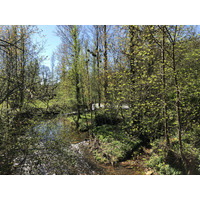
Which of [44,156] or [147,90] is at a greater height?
[147,90]

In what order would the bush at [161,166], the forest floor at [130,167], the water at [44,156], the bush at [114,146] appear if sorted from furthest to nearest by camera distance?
the bush at [114,146], the forest floor at [130,167], the bush at [161,166], the water at [44,156]

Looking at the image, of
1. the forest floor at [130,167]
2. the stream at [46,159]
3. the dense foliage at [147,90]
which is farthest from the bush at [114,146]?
the stream at [46,159]

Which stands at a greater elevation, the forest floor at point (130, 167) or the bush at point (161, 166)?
the bush at point (161, 166)

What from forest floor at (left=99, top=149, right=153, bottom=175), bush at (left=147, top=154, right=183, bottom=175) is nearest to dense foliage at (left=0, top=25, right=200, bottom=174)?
bush at (left=147, top=154, right=183, bottom=175)

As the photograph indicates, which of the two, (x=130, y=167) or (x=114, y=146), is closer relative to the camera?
(x=130, y=167)

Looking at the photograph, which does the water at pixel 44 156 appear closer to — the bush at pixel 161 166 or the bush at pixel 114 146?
the bush at pixel 114 146

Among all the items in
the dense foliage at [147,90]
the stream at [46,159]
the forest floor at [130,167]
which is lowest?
the forest floor at [130,167]

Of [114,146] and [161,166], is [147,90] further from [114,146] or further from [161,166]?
[114,146]

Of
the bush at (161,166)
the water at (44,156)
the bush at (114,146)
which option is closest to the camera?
the water at (44,156)

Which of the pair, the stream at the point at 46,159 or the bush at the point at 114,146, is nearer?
the stream at the point at 46,159

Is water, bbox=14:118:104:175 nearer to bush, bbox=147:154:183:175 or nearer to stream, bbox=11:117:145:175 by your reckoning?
stream, bbox=11:117:145:175

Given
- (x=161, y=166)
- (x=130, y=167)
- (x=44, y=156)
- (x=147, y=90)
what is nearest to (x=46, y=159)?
(x=44, y=156)

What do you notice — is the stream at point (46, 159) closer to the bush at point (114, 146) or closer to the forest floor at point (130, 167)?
the forest floor at point (130, 167)
